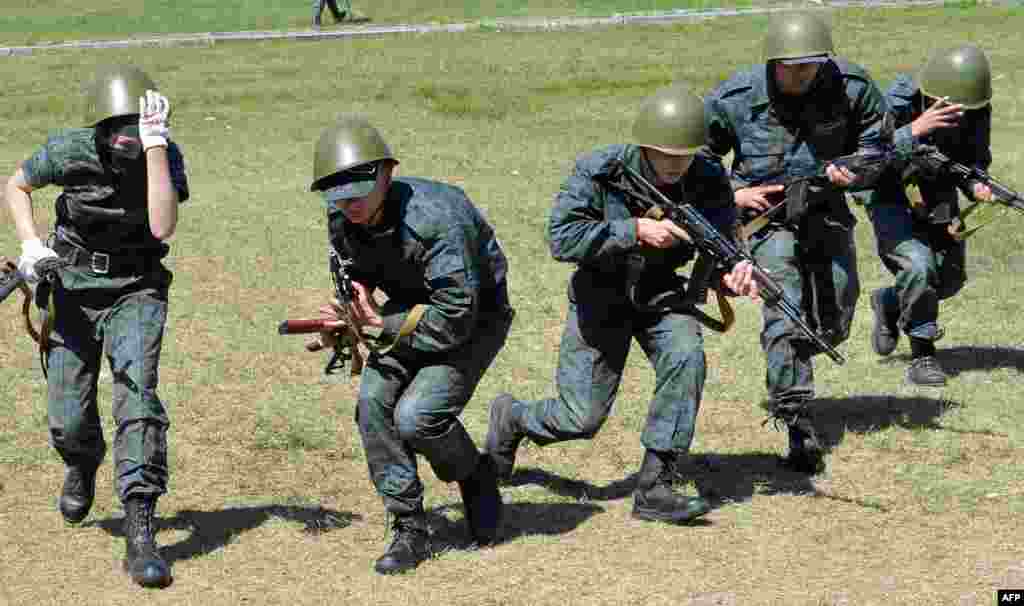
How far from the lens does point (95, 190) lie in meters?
6.91

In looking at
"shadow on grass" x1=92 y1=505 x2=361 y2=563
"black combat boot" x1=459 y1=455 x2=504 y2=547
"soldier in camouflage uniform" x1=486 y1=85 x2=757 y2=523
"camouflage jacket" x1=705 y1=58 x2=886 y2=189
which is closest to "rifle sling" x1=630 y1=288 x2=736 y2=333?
"soldier in camouflage uniform" x1=486 y1=85 x2=757 y2=523

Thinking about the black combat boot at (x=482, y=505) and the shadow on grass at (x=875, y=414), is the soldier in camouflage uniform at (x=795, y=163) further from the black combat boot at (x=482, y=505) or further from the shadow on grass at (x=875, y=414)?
the black combat boot at (x=482, y=505)

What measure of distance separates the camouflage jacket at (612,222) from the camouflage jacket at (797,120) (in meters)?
0.89

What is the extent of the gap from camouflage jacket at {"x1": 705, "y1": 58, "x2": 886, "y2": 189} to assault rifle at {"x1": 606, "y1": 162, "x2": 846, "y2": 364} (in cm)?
113

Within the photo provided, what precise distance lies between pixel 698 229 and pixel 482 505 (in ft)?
5.22

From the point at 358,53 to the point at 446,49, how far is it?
164 cm

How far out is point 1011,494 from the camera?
768cm

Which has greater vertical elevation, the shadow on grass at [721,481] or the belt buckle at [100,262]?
the belt buckle at [100,262]

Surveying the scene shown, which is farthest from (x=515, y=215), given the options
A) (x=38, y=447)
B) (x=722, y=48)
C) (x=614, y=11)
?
(x=614, y=11)

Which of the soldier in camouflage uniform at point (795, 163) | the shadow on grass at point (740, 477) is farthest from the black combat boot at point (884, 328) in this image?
the shadow on grass at point (740, 477)

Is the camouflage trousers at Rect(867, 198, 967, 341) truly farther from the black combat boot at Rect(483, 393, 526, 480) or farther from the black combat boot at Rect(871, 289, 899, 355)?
the black combat boot at Rect(483, 393, 526, 480)

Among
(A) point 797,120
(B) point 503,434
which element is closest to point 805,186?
(A) point 797,120

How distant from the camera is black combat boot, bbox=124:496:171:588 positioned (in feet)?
21.8

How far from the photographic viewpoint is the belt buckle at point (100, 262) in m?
6.99
